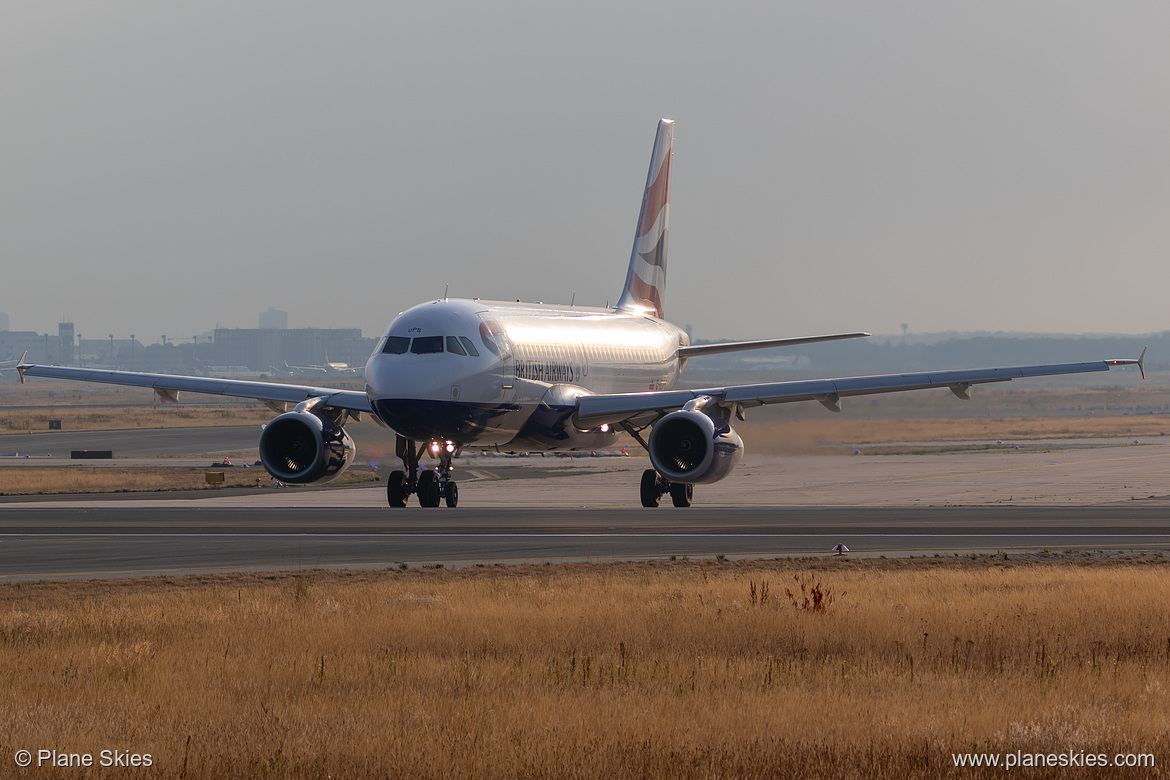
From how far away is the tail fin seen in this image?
173ft

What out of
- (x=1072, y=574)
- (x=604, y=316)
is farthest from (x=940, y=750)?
(x=604, y=316)

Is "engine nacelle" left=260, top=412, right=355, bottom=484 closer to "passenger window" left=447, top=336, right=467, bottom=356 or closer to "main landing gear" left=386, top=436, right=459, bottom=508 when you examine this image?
"main landing gear" left=386, top=436, right=459, bottom=508

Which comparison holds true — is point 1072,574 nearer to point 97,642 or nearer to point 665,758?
point 665,758

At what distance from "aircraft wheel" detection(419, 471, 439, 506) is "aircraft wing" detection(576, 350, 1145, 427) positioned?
15.4ft

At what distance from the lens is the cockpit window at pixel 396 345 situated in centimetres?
3622

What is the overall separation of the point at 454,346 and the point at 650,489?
305 inches

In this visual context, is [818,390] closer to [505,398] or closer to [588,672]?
[505,398]

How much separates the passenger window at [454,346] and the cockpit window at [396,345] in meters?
1.07

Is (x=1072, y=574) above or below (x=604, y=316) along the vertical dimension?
below

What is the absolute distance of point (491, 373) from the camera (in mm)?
36781

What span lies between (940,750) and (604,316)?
35.5 metres

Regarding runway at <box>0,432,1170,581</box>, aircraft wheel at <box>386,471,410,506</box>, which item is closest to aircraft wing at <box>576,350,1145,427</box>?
runway at <box>0,432,1170,581</box>

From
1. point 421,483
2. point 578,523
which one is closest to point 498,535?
point 578,523

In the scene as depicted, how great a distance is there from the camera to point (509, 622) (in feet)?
59.2
